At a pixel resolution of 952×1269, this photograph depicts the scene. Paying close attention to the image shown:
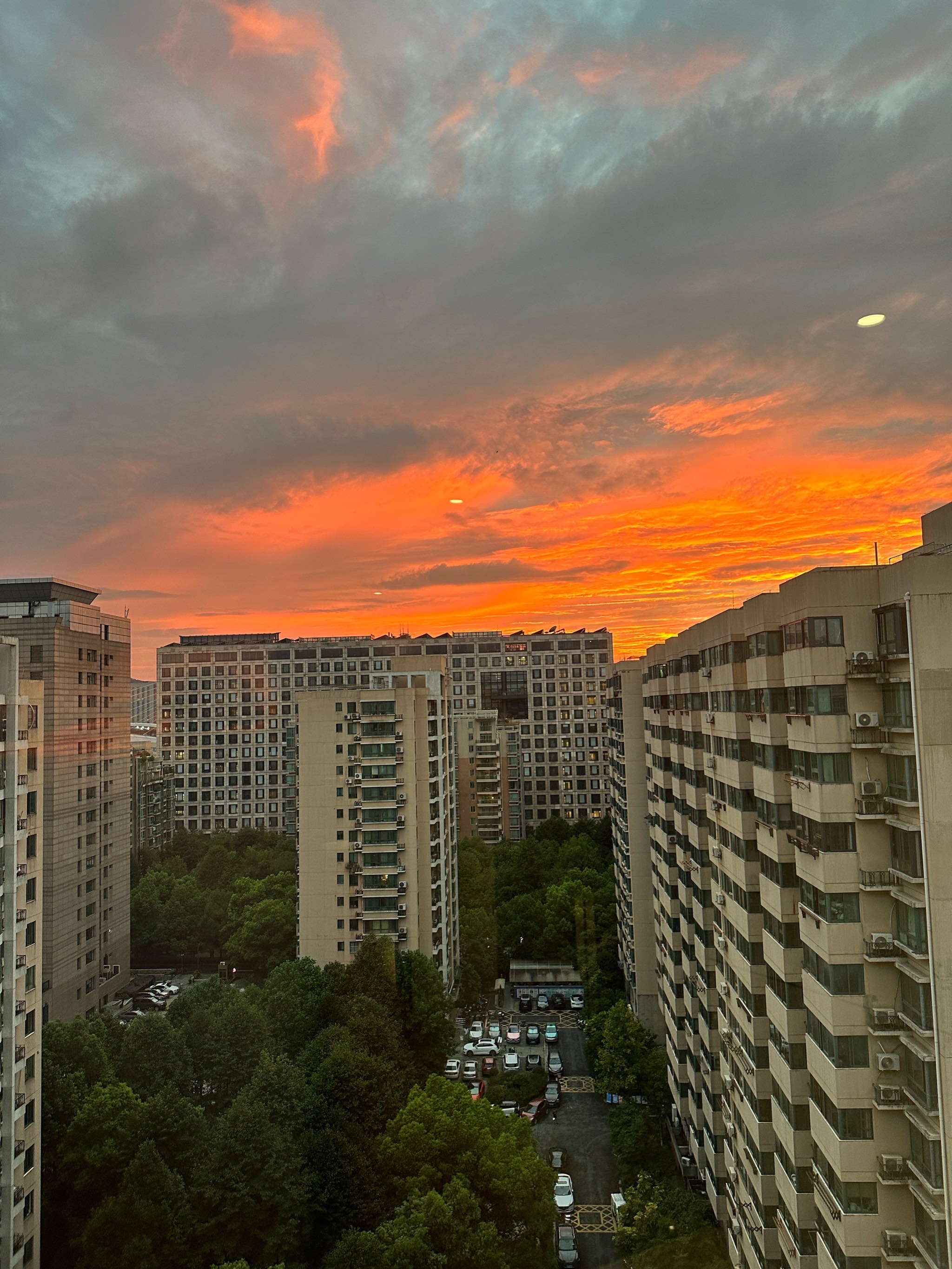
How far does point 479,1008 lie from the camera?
70.5 feet

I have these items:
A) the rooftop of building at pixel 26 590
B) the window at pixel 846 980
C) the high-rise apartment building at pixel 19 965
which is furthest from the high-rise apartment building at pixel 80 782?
the window at pixel 846 980

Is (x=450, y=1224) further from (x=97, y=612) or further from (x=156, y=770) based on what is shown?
(x=156, y=770)

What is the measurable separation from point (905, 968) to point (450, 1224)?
692 centimetres

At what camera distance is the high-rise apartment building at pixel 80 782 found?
18.7m

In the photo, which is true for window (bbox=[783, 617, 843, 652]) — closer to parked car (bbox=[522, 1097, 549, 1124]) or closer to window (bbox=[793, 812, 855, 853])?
window (bbox=[793, 812, 855, 853])

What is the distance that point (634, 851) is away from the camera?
17969 mm

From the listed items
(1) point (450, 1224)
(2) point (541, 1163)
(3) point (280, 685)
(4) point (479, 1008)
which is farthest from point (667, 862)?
(3) point (280, 685)

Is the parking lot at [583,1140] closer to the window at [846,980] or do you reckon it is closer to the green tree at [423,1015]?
the green tree at [423,1015]

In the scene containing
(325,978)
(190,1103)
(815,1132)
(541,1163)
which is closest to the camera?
(815,1132)

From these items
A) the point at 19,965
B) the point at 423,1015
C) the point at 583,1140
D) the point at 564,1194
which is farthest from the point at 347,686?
the point at 19,965

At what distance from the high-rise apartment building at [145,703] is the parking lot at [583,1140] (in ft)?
59.2

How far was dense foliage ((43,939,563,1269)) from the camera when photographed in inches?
401

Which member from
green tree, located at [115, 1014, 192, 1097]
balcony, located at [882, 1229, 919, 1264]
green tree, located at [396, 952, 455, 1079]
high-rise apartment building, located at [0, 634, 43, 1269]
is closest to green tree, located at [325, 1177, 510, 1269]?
high-rise apartment building, located at [0, 634, 43, 1269]

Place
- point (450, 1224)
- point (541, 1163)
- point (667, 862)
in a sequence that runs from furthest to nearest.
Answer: point (667, 862)
point (541, 1163)
point (450, 1224)
